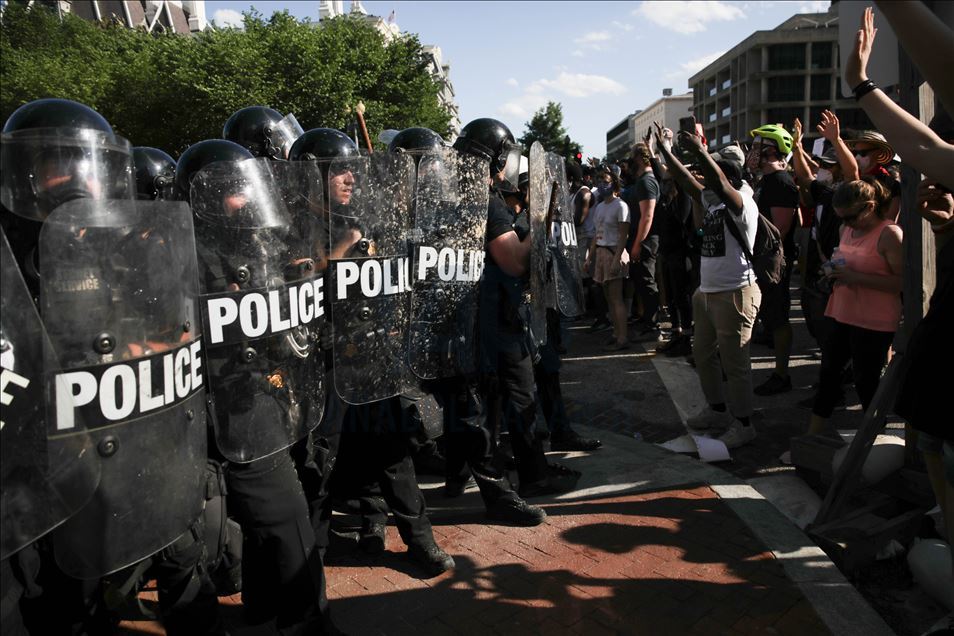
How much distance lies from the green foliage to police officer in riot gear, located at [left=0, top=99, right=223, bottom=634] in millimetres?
26435

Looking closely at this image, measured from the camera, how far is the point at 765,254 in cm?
462

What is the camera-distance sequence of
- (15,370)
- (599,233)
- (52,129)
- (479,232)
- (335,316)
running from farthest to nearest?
(599,233) < (479,232) < (335,316) < (52,129) < (15,370)

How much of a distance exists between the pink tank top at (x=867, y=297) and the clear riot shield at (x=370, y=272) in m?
2.68

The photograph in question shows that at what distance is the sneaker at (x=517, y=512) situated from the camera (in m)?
3.37

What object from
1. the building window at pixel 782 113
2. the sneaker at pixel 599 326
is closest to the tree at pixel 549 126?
the building window at pixel 782 113

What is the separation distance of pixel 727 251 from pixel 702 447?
1285mm

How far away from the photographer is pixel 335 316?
258cm

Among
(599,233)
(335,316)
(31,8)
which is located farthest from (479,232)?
(31,8)

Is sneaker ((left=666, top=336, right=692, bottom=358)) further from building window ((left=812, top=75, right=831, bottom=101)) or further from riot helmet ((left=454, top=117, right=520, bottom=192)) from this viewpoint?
building window ((left=812, top=75, right=831, bottom=101))

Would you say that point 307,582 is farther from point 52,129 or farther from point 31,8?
point 31,8

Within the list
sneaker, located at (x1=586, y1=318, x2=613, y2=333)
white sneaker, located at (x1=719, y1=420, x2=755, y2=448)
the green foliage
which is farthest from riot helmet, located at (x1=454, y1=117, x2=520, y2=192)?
the green foliage

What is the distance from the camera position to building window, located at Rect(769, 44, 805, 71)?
6525 centimetres

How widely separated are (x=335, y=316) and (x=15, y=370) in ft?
4.07

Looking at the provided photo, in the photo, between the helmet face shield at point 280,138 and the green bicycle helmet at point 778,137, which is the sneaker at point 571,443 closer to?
the helmet face shield at point 280,138
